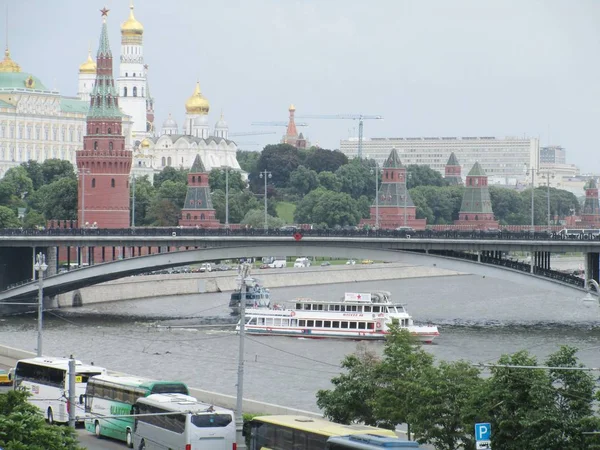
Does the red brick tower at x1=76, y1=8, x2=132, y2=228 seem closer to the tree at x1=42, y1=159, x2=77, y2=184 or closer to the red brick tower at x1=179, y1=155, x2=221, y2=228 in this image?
the red brick tower at x1=179, y1=155, x2=221, y2=228

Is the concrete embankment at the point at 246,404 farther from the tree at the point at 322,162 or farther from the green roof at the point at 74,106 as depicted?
the green roof at the point at 74,106

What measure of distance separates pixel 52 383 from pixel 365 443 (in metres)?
13.0

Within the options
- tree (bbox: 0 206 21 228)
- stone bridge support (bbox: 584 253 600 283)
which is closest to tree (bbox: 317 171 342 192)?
tree (bbox: 0 206 21 228)

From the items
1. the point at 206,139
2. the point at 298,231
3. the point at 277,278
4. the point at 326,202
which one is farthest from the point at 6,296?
the point at 206,139

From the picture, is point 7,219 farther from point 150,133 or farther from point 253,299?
point 150,133

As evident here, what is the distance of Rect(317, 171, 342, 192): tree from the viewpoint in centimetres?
15088

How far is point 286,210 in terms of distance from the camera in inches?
5915

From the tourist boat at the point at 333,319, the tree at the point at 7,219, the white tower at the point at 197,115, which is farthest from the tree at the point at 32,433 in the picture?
the white tower at the point at 197,115

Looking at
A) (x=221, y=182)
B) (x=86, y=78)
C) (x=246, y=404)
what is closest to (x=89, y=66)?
(x=86, y=78)

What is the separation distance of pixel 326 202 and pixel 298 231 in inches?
2370

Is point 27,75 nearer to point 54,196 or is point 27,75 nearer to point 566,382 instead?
point 54,196

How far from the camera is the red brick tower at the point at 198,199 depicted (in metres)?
117

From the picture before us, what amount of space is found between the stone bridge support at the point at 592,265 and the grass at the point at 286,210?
78.0m

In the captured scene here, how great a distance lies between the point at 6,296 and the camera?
68812mm
